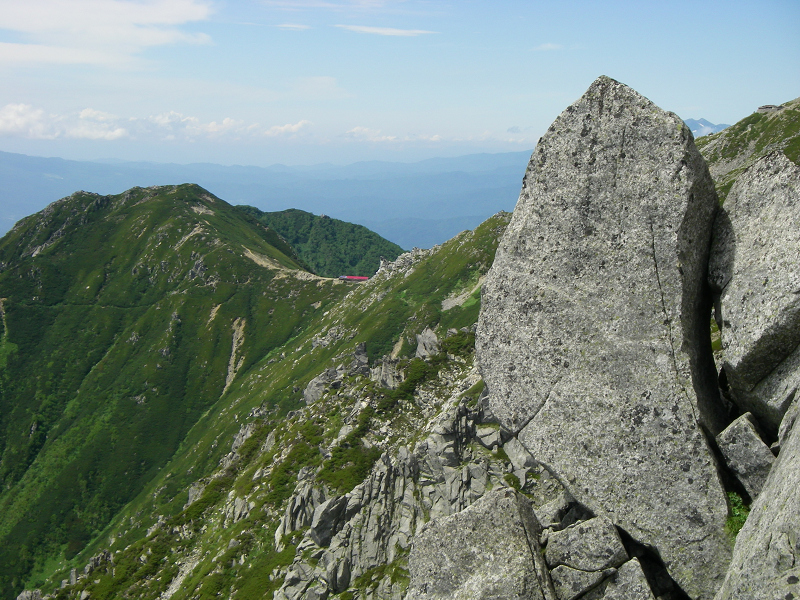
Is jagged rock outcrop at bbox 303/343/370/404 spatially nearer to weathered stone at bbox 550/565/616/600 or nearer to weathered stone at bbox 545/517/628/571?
weathered stone at bbox 545/517/628/571

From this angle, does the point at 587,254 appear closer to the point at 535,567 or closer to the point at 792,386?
the point at 792,386

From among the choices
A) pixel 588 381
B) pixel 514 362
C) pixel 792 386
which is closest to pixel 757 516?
pixel 792 386

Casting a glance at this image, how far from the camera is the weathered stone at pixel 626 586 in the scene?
13852 mm

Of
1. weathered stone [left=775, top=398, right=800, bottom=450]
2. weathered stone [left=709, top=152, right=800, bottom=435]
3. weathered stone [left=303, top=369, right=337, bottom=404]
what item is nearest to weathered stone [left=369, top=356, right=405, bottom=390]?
weathered stone [left=303, top=369, right=337, bottom=404]

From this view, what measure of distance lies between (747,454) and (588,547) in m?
5.40

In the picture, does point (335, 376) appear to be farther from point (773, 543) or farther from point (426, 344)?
point (773, 543)

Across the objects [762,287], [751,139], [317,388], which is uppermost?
[751,139]

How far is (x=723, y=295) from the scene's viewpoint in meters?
16.2

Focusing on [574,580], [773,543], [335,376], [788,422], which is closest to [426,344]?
[335,376]

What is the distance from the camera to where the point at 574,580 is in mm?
14586

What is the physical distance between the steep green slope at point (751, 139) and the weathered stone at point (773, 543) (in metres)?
137

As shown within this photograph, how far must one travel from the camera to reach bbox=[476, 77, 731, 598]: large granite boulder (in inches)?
586

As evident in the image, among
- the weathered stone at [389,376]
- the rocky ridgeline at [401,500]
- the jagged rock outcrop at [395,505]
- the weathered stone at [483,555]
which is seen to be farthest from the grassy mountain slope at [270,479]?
the weathered stone at [483,555]

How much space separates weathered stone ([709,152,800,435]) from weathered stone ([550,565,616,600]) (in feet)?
23.5
